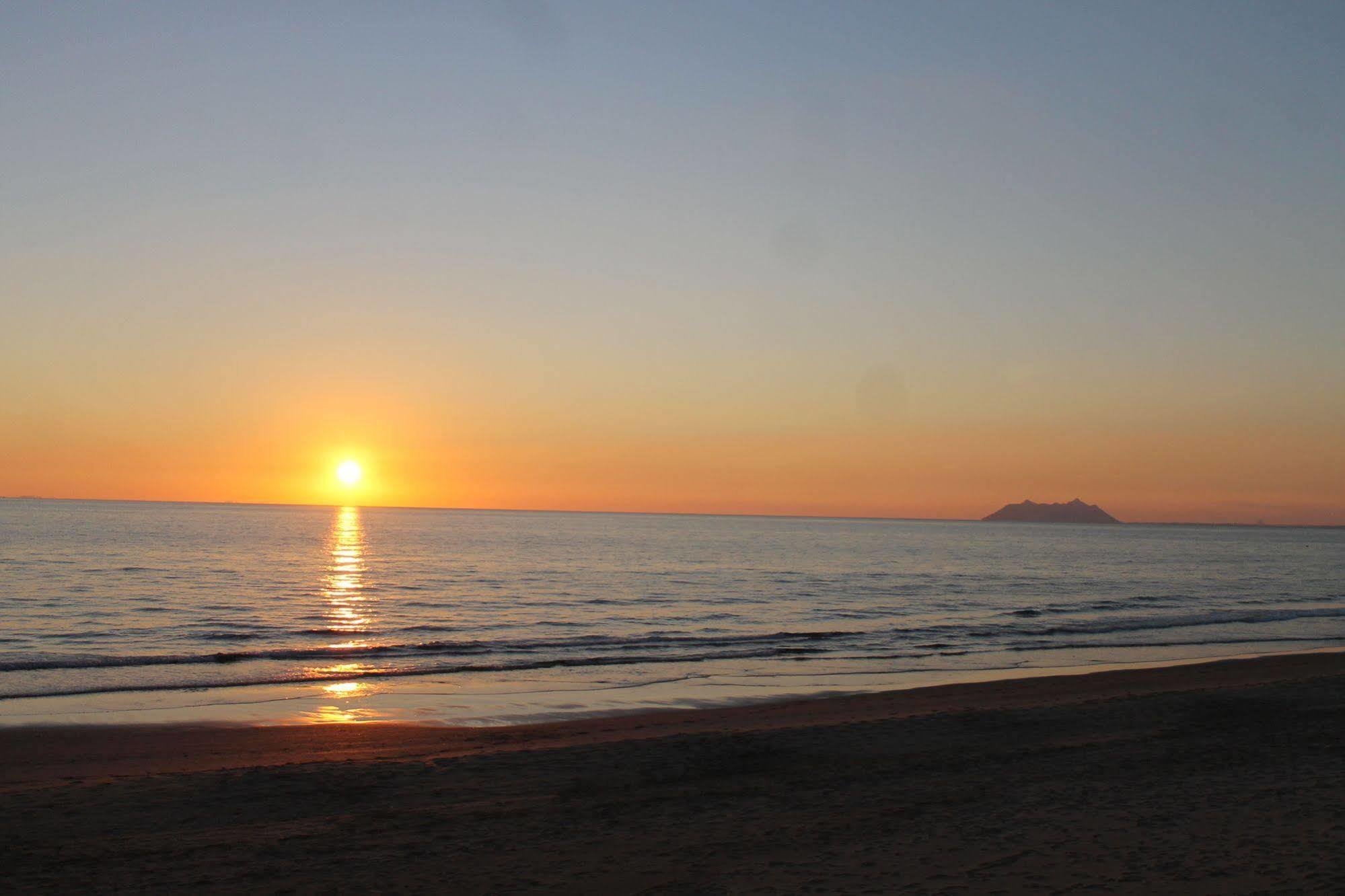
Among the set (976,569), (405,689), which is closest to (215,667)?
(405,689)

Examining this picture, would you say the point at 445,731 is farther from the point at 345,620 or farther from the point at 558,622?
the point at 345,620

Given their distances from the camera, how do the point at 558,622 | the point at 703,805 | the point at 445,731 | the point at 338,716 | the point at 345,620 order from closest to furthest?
the point at 703,805 → the point at 445,731 → the point at 338,716 → the point at 345,620 → the point at 558,622

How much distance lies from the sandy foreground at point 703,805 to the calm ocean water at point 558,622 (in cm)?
502

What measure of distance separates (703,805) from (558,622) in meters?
24.8

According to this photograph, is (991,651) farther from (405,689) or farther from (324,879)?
(324,879)

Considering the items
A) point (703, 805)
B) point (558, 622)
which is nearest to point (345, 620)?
point (558, 622)

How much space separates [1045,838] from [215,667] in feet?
66.4

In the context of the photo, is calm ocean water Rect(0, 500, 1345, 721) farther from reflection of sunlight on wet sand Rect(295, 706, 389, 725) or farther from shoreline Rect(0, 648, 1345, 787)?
shoreline Rect(0, 648, 1345, 787)

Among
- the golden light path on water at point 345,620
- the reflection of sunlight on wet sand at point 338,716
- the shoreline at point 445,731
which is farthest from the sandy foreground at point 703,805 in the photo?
the golden light path on water at point 345,620

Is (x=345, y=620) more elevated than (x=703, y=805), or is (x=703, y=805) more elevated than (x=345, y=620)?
(x=703, y=805)

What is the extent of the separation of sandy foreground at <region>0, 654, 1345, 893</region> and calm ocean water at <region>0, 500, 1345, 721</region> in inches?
198

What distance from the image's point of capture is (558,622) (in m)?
34.8

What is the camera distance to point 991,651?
94.1ft

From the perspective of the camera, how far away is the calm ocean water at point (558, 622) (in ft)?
73.1
